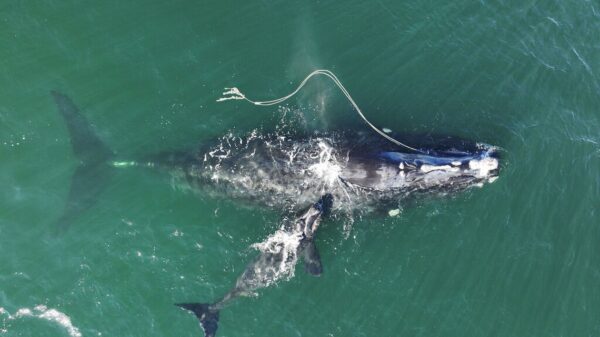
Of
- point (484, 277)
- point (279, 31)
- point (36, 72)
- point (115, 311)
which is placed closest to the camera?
point (115, 311)

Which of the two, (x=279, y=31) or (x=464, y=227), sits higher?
(x=279, y=31)

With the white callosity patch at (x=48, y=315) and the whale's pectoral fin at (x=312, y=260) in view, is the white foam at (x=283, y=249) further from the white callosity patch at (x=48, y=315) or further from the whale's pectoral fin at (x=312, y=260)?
the white callosity patch at (x=48, y=315)

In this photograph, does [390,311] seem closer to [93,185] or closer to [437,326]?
[437,326]

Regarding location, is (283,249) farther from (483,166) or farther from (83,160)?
(483,166)

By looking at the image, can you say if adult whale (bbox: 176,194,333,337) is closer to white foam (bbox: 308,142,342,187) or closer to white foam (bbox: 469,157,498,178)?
white foam (bbox: 308,142,342,187)

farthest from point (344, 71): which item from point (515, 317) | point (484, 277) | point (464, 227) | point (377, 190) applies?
point (515, 317)

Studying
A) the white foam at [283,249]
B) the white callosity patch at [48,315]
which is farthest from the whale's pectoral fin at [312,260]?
the white callosity patch at [48,315]
